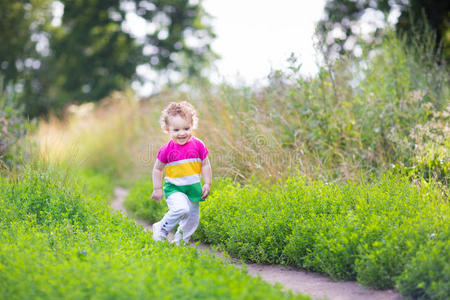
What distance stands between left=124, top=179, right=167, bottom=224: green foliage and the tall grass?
93 centimetres

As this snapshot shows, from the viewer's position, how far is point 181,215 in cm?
449

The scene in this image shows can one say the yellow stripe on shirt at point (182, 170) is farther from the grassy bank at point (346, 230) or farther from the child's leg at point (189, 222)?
the grassy bank at point (346, 230)

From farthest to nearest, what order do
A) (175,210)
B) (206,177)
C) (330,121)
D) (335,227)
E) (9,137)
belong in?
(9,137) → (330,121) → (206,177) → (175,210) → (335,227)

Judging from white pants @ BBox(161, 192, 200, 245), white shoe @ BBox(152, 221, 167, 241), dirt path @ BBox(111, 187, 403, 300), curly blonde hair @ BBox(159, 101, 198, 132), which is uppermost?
curly blonde hair @ BBox(159, 101, 198, 132)

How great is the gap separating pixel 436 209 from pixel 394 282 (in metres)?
0.86

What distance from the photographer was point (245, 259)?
14.5 feet

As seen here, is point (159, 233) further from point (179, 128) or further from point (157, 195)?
point (179, 128)

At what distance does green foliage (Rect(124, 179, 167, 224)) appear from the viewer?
20.5ft

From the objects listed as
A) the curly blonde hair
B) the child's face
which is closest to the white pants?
the child's face

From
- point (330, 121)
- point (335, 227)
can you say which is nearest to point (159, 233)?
point (335, 227)

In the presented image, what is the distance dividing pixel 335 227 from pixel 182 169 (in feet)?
5.46

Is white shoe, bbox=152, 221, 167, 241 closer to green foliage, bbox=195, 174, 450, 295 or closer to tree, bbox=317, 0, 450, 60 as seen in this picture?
green foliage, bbox=195, 174, 450, 295

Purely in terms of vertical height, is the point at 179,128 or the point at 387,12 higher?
the point at 387,12

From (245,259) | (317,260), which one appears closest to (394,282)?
(317,260)
